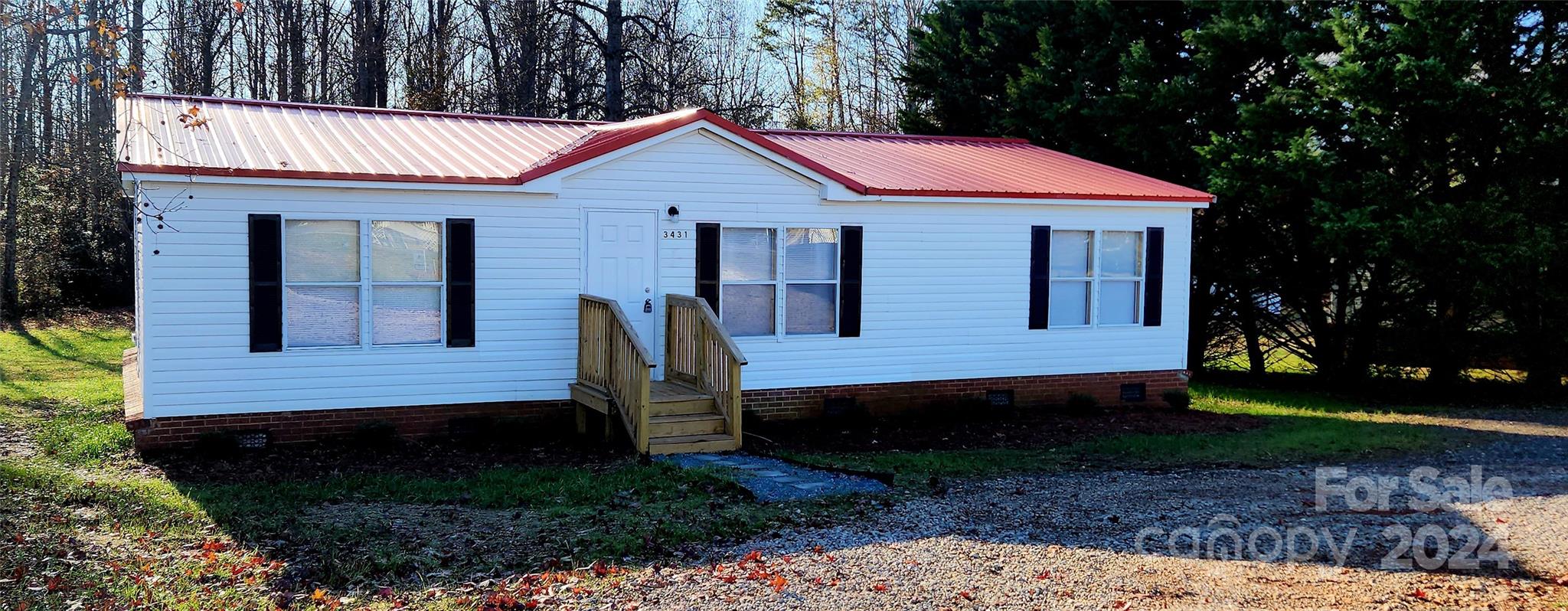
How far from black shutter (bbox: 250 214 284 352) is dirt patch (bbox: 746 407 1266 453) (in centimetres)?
429

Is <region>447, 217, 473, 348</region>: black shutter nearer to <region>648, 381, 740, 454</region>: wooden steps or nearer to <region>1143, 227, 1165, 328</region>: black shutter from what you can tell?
<region>648, 381, 740, 454</region>: wooden steps

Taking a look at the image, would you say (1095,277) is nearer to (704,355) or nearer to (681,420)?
(704,355)

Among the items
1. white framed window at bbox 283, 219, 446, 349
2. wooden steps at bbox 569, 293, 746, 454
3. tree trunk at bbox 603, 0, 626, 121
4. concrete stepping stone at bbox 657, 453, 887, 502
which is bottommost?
concrete stepping stone at bbox 657, 453, 887, 502

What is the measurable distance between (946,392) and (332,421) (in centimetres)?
643

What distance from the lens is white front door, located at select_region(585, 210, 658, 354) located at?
11625 mm

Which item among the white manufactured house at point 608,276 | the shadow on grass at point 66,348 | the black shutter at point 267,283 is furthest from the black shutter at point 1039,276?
the shadow on grass at point 66,348

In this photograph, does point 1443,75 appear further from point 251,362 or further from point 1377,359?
point 251,362

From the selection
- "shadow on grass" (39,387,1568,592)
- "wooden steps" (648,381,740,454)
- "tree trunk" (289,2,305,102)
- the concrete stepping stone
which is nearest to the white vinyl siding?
"shadow on grass" (39,387,1568,592)

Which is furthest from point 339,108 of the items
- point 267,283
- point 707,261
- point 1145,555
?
point 1145,555

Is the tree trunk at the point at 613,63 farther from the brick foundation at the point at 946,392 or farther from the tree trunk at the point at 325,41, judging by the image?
the brick foundation at the point at 946,392

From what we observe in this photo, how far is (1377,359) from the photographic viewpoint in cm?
1689

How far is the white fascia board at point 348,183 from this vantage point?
9648 mm

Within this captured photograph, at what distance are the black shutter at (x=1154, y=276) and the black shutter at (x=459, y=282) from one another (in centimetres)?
777

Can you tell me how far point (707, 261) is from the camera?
1213 cm
